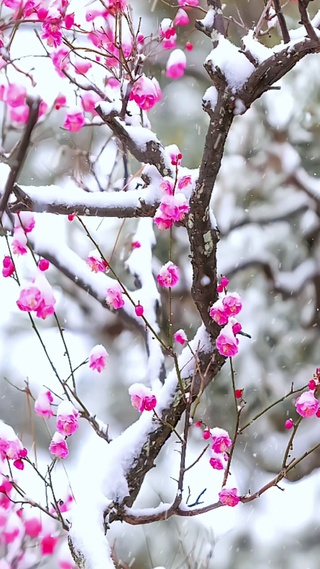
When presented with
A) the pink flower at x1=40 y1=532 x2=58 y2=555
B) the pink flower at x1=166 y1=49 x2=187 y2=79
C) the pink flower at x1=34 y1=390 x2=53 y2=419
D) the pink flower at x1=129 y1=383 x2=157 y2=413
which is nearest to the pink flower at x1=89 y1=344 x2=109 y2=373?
the pink flower at x1=34 y1=390 x2=53 y2=419

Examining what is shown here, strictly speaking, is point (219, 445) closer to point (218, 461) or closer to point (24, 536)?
point (218, 461)

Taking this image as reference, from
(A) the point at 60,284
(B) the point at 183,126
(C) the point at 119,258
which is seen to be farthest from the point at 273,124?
(A) the point at 60,284

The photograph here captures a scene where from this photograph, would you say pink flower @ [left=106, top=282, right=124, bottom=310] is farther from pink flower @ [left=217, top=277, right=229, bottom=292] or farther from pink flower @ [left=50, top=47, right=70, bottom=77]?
pink flower @ [left=50, top=47, right=70, bottom=77]

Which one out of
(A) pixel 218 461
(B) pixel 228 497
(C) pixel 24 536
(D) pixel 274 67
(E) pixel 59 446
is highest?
(D) pixel 274 67

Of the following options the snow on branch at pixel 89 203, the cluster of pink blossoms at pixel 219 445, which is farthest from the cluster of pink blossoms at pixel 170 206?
the cluster of pink blossoms at pixel 219 445

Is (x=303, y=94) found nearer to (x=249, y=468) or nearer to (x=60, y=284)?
(x=60, y=284)

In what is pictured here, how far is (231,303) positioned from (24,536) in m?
1.44

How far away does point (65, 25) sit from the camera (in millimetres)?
1818

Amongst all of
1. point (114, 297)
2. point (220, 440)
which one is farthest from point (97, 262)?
point (220, 440)

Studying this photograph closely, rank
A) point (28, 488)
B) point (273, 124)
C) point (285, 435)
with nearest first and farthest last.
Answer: point (28, 488) < point (285, 435) < point (273, 124)

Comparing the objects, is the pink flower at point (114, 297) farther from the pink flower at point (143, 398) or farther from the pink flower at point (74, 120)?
the pink flower at point (74, 120)

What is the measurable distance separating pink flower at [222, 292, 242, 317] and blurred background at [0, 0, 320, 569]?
1639mm

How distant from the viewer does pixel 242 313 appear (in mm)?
3268

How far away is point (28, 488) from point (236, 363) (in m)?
1.21
